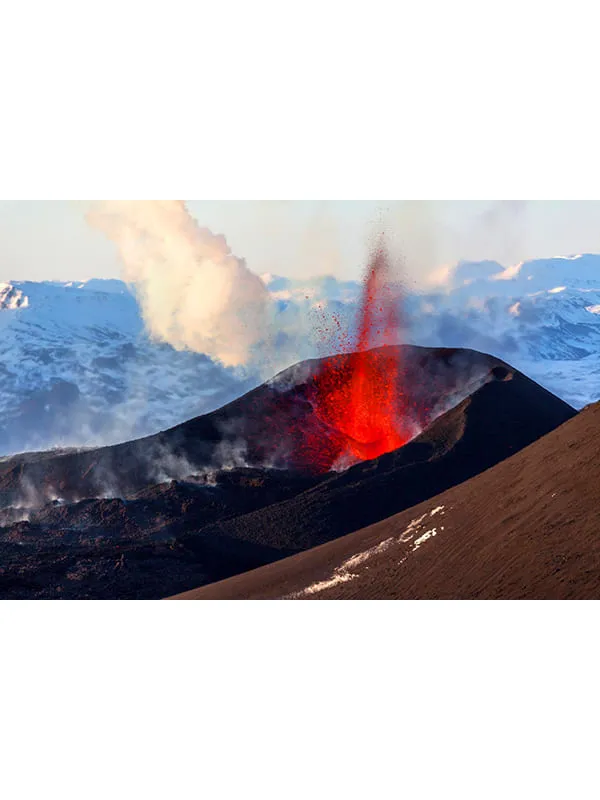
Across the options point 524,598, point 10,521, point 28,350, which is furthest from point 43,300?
point 524,598

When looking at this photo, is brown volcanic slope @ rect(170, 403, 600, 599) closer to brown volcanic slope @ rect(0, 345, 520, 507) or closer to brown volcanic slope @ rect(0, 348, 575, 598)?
brown volcanic slope @ rect(0, 348, 575, 598)

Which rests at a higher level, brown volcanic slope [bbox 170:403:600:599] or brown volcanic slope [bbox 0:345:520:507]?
brown volcanic slope [bbox 0:345:520:507]

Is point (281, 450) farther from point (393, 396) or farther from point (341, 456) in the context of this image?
point (393, 396)

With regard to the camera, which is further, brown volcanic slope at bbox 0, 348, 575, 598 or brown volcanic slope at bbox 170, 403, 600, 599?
brown volcanic slope at bbox 0, 348, 575, 598

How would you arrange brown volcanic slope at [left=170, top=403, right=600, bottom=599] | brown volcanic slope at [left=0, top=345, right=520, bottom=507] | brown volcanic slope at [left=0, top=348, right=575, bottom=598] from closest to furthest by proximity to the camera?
brown volcanic slope at [left=170, top=403, right=600, bottom=599] < brown volcanic slope at [left=0, top=348, right=575, bottom=598] < brown volcanic slope at [left=0, top=345, right=520, bottom=507]

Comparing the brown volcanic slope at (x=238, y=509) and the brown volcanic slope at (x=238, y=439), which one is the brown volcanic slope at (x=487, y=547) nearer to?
the brown volcanic slope at (x=238, y=509)

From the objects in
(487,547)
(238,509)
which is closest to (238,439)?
(238,509)

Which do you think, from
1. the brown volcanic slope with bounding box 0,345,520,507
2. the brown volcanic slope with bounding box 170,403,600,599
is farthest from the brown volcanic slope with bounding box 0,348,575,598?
the brown volcanic slope with bounding box 170,403,600,599

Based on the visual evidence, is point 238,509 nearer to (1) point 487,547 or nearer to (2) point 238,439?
(2) point 238,439
